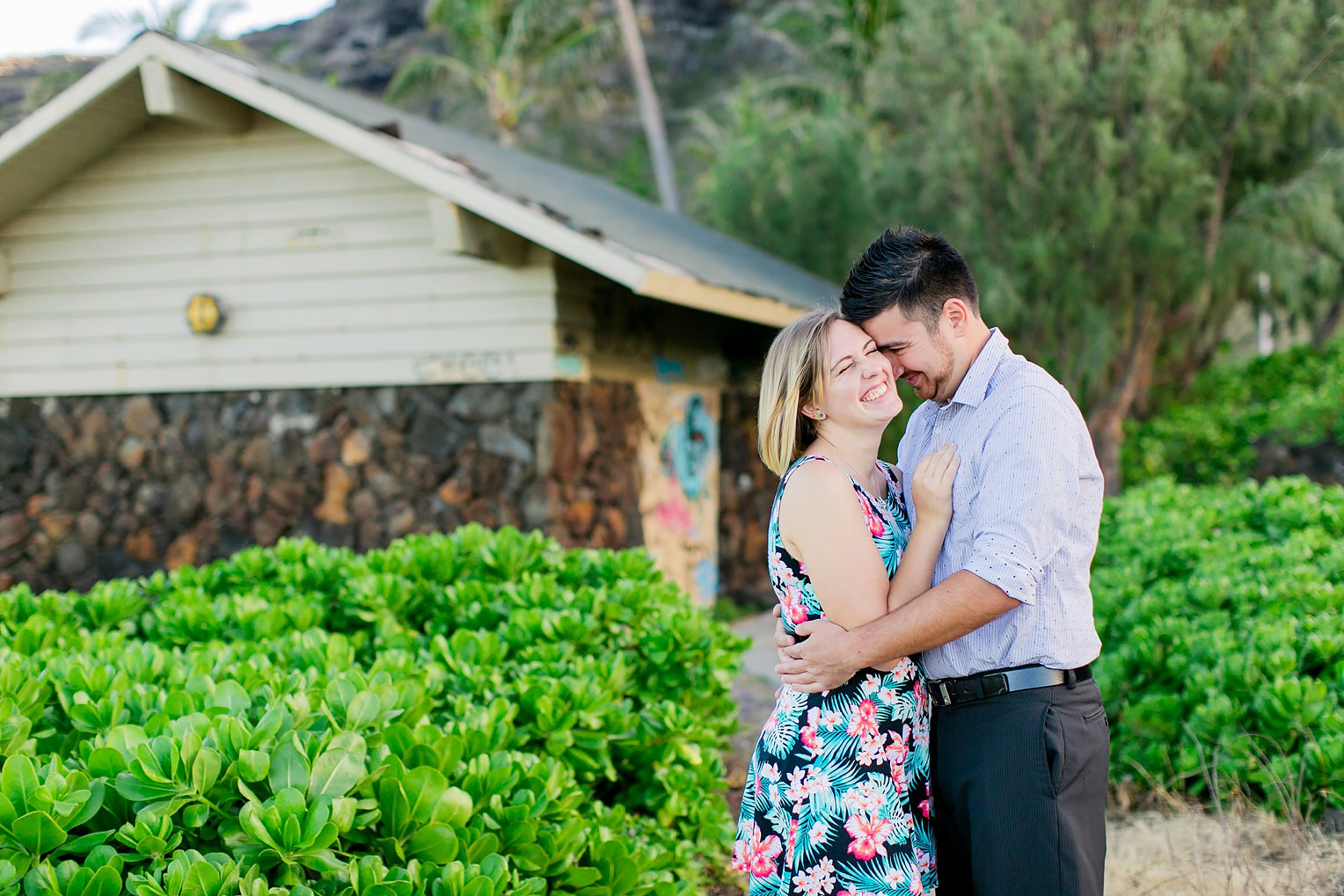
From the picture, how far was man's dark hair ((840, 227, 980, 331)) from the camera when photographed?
2502 millimetres

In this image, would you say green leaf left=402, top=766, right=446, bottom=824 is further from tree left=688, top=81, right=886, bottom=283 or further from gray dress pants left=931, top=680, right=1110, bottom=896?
tree left=688, top=81, right=886, bottom=283

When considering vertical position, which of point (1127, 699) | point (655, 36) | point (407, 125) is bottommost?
point (1127, 699)

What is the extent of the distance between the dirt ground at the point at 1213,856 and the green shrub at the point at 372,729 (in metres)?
0.82

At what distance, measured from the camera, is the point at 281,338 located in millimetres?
8070

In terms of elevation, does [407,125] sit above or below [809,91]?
below

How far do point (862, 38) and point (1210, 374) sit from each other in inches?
481

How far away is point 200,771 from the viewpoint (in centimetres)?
202

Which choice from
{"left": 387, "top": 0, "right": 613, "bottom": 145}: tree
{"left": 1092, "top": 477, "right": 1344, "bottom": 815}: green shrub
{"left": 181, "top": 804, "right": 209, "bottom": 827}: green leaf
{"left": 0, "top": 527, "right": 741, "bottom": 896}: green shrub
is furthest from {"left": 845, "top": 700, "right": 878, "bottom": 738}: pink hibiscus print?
{"left": 387, "top": 0, "right": 613, "bottom": 145}: tree

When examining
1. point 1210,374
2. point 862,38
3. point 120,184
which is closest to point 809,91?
point 862,38

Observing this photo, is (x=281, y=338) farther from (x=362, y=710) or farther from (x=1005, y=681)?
(x=1005, y=681)

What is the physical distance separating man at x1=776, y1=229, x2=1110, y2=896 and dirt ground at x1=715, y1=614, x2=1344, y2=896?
3.75 ft

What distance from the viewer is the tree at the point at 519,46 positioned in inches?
1129

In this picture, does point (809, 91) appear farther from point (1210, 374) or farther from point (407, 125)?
point (407, 125)

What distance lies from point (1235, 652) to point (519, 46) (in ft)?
92.0
